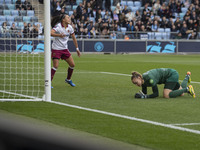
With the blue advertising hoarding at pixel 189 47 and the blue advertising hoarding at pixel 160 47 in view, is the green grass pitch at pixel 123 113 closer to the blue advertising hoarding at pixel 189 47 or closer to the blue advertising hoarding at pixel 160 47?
the blue advertising hoarding at pixel 160 47

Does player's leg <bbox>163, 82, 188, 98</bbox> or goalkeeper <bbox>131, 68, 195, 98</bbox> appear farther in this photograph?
player's leg <bbox>163, 82, 188, 98</bbox>

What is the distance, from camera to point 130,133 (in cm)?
491

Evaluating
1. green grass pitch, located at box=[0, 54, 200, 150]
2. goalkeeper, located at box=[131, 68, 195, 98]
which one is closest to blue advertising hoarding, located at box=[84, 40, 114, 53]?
green grass pitch, located at box=[0, 54, 200, 150]

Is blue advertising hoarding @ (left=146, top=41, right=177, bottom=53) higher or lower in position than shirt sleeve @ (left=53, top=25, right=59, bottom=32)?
lower

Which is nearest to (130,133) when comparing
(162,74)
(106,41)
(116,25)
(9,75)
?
(162,74)

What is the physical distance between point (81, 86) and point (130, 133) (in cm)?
674

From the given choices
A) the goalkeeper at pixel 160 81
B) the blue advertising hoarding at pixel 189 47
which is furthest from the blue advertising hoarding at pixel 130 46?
the goalkeeper at pixel 160 81

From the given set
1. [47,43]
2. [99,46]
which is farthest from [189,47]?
[47,43]

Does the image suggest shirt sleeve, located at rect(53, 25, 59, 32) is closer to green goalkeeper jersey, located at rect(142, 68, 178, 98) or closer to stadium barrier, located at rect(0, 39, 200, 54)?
green goalkeeper jersey, located at rect(142, 68, 178, 98)

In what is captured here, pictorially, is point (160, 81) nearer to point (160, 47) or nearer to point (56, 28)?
point (56, 28)

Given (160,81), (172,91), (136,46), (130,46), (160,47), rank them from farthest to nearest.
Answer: (160,47) → (136,46) → (130,46) → (172,91) → (160,81)

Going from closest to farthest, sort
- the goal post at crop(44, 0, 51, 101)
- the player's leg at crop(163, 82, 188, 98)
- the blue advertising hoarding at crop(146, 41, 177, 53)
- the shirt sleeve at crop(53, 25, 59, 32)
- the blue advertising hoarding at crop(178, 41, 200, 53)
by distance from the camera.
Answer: the goal post at crop(44, 0, 51, 101) < the player's leg at crop(163, 82, 188, 98) < the shirt sleeve at crop(53, 25, 59, 32) < the blue advertising hoarding at crop(146, 41, 177, 53) < the blue advertising hoarding at crop(178, 41, 200, 53)

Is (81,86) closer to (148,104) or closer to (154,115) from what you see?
(148,104)

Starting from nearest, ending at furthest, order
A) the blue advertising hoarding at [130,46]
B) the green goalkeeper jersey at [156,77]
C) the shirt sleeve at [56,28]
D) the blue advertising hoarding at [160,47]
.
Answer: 1. the green goalkeeper jersey at [156,77]
2. the shirt sleeve at [56,28]
3. the blue advertising hoarding at [130,46]
4. the blue advertising hoarding at [160,47]
